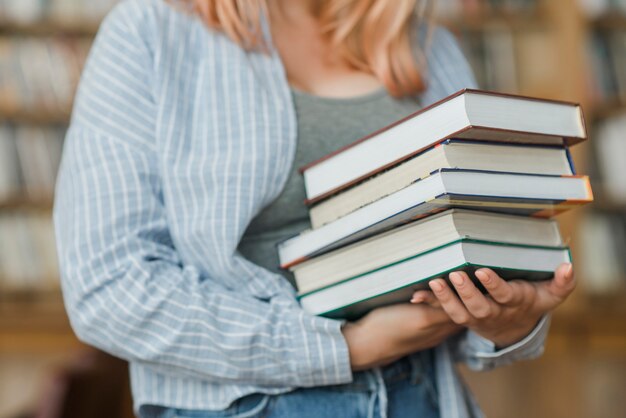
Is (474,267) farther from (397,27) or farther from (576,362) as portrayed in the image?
(576,362)

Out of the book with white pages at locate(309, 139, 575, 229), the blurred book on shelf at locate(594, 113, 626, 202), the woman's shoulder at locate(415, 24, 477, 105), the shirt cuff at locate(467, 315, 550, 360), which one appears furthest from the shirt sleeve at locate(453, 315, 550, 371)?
the blurred book on shelf at locate(594, 113, 626, 202)

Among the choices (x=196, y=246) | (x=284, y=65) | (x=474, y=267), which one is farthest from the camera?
(x=284, y=65)

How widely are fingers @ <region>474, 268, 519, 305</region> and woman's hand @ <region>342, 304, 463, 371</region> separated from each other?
69 mm

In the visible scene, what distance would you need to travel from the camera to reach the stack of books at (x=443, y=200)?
0.71 m

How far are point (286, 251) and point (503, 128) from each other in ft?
0.96

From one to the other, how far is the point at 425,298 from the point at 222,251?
0.78ft

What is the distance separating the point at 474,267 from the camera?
71cm

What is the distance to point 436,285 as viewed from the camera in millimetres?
724

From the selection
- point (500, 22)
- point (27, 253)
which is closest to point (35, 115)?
point (27, 253)

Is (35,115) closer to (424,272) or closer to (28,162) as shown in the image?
(28,162)

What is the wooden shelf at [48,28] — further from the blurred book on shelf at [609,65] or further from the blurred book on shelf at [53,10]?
the blurred book on shelf at [609,65]

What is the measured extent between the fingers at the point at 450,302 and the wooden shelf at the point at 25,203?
2.49m

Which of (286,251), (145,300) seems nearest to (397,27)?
(286,251)

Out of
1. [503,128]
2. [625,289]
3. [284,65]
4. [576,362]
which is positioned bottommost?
[576,362]
